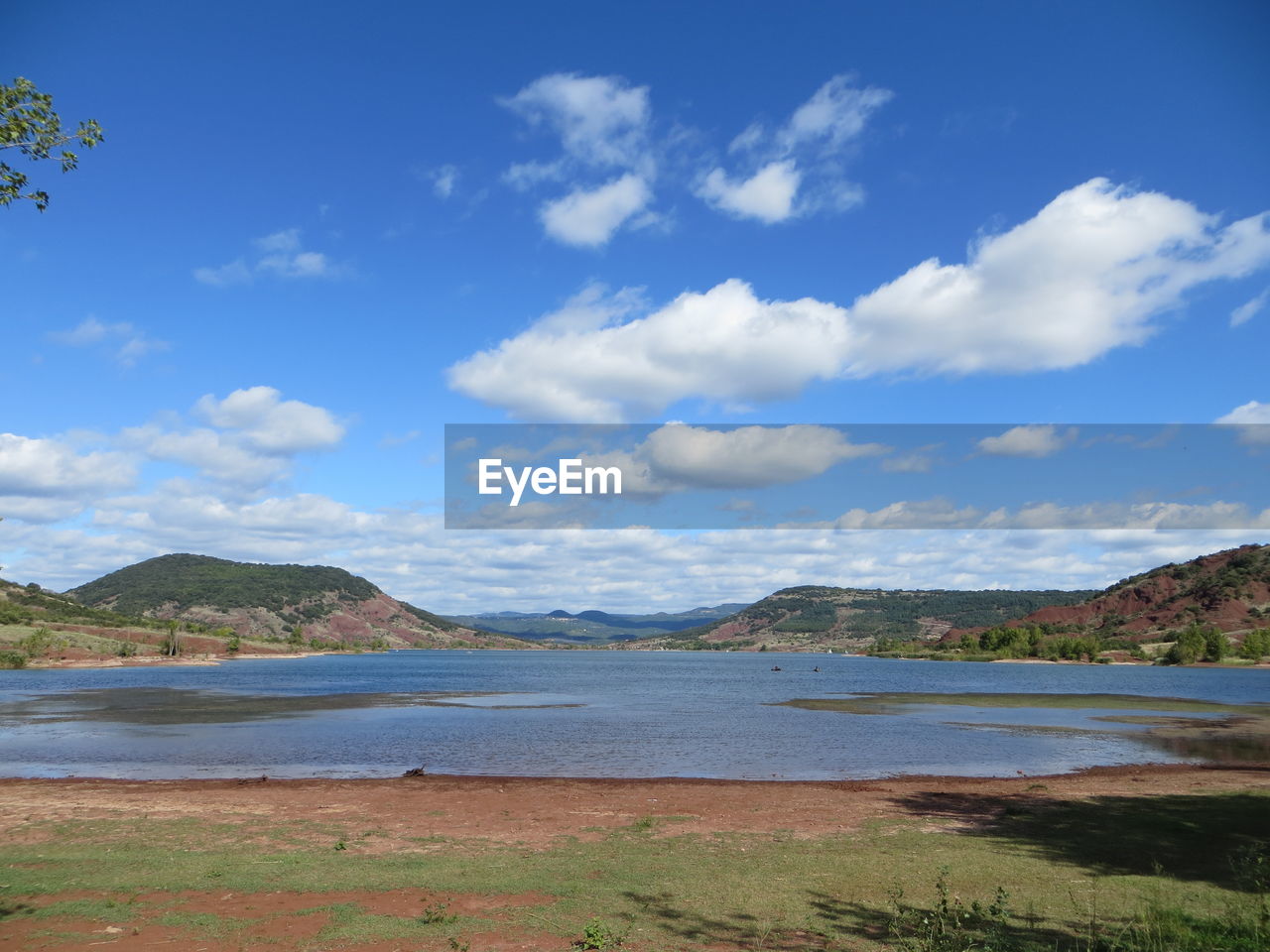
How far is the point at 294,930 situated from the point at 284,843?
776cm

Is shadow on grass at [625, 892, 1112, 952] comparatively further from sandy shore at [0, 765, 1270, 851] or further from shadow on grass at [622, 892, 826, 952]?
sandy shore at [0, 765, 1270, 851]

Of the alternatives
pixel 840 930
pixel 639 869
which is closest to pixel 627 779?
pixel 639 869

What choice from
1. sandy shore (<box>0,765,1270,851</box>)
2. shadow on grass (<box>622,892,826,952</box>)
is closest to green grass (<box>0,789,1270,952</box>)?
shadow on grass (<box>622,892,826,952</box>)

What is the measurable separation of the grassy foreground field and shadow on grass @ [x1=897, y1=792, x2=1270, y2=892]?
0.11 metres

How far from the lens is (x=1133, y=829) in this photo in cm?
2144

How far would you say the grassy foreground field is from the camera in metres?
13.2

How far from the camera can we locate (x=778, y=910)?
14656mm

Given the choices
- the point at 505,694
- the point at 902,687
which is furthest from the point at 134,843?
the point at 902,687

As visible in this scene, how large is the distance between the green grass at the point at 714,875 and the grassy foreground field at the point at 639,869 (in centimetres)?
8

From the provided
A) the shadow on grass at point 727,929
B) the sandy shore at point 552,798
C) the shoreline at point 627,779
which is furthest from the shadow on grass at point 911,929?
the shoreline at point 627,779

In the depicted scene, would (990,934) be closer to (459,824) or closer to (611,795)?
(459,824)

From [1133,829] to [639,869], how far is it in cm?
1404

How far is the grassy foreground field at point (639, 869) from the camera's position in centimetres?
1320

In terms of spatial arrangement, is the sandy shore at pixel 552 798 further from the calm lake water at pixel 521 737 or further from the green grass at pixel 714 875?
the calm lake water at pixel 521 737
